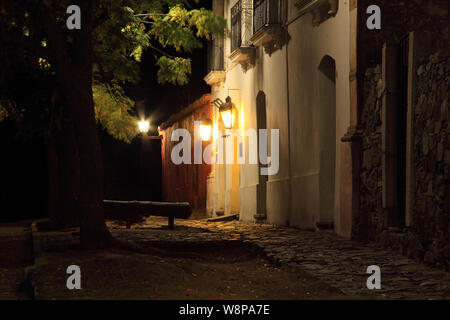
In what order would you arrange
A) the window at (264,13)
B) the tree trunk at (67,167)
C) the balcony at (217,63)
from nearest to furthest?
the tree trunk at (67,167)
the window at (264,13)
the balcony at (217,63)

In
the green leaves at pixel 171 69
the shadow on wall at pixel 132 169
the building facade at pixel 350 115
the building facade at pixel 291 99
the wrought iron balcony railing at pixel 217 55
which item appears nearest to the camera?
the building facade at pixel 350 115

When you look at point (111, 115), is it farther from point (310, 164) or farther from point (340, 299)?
point (340, 299)

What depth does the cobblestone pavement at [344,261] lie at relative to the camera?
683cm

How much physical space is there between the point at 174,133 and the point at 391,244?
66.8ft

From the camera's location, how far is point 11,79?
13055mm

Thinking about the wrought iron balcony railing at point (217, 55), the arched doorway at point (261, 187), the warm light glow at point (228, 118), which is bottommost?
the arched doorway at point (261, 187)

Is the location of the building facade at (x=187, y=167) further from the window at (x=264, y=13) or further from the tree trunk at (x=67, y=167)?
the tree trunk at (x=67, y=167)

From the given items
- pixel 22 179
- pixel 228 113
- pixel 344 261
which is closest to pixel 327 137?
pixel 344 261

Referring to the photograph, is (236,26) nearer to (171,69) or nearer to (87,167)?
(171,69)

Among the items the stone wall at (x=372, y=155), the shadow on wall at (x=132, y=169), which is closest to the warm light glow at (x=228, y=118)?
the stone wall at (x=372, y=155)

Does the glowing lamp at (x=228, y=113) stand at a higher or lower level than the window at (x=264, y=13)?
lower

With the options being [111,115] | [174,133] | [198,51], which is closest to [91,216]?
[111,115]

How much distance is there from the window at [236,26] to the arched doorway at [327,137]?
217 inches

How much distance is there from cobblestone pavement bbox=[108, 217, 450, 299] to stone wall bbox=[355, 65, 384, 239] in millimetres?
483
